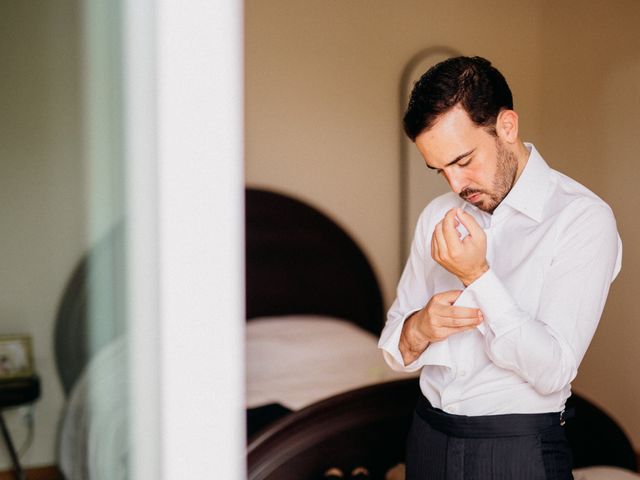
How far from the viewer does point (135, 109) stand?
1.76 feet

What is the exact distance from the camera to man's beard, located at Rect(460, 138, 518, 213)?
1.27 metres

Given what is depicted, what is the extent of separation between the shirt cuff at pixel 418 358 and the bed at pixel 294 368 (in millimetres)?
699

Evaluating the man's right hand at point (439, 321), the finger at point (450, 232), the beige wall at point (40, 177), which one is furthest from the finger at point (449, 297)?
the beige wall at point (40, 177)

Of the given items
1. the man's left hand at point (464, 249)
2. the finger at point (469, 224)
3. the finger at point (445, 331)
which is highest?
the finger at point (469, 224)

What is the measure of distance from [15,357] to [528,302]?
824 mm

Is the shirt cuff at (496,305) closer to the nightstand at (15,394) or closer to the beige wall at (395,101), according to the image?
the nightstand at (15,394)

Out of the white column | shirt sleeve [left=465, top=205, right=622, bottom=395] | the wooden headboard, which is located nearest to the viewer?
the white column

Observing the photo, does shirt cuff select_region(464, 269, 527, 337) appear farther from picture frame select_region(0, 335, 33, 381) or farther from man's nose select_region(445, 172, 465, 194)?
picture frame select_region(0, 335, 33, 381)

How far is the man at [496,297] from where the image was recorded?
3.59 ft

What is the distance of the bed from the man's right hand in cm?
63

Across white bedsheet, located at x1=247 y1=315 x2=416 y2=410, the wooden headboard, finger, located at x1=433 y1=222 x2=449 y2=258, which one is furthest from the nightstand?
the wooden headboard

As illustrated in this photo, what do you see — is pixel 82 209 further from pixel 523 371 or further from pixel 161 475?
pixel 523 371

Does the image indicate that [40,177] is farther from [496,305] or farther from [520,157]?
[520,157]

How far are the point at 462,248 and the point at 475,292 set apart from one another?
0.07 meters
